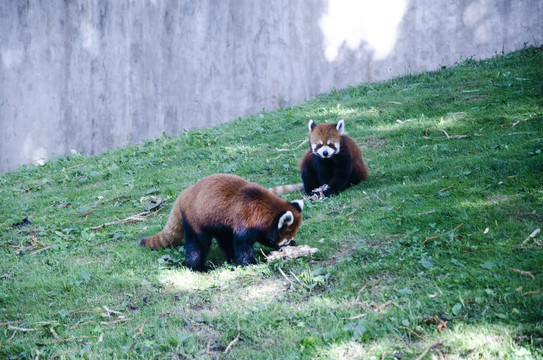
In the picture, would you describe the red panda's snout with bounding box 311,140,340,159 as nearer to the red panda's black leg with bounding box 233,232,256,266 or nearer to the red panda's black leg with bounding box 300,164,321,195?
the red panda's black leg with bounding box 300,164,321,195

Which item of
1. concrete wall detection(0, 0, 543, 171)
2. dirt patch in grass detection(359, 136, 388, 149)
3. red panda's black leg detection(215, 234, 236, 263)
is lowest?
red panda's black leg detection(215, 234, 236, 263)

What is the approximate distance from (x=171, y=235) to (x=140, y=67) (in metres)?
8.81

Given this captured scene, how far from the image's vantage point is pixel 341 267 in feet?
15.0

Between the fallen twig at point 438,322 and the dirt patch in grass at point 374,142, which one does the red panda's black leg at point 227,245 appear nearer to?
the fallen twig at point 438,322

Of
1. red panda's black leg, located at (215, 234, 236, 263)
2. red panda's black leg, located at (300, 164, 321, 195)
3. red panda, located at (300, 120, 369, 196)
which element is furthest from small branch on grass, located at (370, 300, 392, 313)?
red panda's black leg, located at (300, 164, 321, 195)

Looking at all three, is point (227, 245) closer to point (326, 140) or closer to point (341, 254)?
point (341, 254)

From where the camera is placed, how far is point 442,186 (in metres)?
5.95

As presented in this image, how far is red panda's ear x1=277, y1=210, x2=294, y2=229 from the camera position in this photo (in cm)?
502

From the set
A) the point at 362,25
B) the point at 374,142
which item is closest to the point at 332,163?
the point at 374,142

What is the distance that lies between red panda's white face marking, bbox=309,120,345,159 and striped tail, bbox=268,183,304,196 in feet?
1.97

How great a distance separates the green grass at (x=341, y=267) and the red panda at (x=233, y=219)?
0.78ft

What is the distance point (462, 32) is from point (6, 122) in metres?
11.8

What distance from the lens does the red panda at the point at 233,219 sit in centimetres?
506

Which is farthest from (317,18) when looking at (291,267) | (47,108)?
(291,267)
